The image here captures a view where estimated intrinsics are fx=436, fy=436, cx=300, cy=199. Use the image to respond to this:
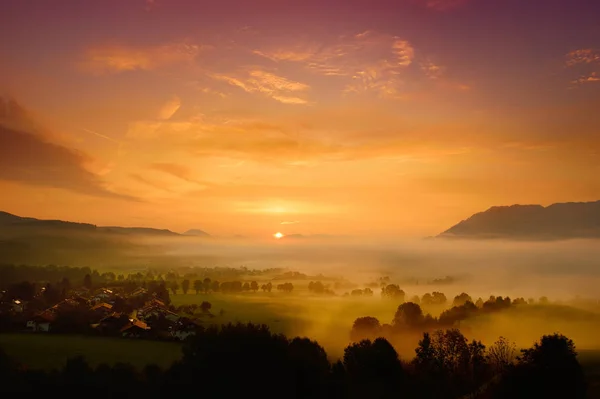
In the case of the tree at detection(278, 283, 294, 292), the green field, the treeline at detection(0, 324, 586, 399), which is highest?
the treeline at detection(0, 324, 586, 399)

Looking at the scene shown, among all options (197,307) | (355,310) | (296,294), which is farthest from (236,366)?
(296,294)

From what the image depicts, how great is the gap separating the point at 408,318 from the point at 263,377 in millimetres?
70253

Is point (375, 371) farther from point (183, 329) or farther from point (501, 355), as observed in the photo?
point (183, 329)

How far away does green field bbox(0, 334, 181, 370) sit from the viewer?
172 feet

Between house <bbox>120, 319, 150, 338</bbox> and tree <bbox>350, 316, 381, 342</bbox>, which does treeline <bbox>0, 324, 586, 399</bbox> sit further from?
tree <bbox>350, 316, 381, 342</bbox>

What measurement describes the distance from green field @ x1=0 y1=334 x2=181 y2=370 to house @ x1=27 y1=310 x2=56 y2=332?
5738mm

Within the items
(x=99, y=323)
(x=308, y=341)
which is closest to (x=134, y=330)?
(x=99, y=323)

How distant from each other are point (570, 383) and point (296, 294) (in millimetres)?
132064

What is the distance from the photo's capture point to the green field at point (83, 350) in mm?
52531

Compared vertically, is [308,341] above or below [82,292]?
above

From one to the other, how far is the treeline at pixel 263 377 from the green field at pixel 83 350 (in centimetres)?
872

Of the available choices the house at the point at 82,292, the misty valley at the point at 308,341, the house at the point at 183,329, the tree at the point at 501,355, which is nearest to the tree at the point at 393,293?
the misty valley at the point at 308,341

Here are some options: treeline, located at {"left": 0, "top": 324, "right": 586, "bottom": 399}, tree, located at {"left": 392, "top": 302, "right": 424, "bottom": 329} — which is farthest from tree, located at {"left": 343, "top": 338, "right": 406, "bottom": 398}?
tree, located at {"left": 392, "top": 302, "right": 424, "bottom": 329}

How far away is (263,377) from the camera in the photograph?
128 ft
